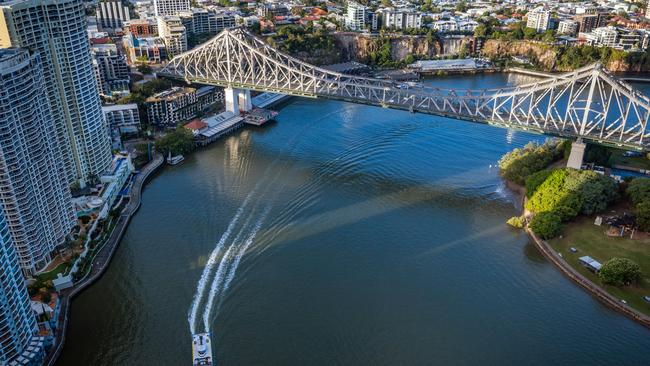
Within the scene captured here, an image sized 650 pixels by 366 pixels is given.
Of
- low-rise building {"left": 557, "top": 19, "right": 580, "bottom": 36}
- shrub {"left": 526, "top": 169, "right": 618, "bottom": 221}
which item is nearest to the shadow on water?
shrub {"left": 526, "top": 169, "right": 618, "bottom": 221}

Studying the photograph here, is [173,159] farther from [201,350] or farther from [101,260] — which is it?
[201,350]

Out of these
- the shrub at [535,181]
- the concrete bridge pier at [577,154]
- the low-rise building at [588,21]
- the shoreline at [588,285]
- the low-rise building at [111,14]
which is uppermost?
the low-rise building at [111,14]

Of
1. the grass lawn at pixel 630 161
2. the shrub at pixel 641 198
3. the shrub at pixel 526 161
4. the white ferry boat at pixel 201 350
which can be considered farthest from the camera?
the grass lawn at pixel 630 161

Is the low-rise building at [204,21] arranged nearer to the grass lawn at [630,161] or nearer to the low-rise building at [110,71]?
the low-rise building at [110,71]

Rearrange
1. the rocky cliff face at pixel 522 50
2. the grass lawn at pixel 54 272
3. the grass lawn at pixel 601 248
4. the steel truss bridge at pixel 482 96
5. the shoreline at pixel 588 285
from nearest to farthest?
1. the shoreline at pixel 588 285
2. the grass lawn at pixel 54 272
3. the grass lawn at pixel 601 248
4. the steel truss bridge at pixel 482 96
5. the rocky cliff face at pixel 522 50

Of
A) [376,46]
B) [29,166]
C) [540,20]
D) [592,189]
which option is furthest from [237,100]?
[540,20]

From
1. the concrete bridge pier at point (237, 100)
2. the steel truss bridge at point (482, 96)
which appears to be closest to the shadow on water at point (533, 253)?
the steel truss bridge at point (482, 96)
